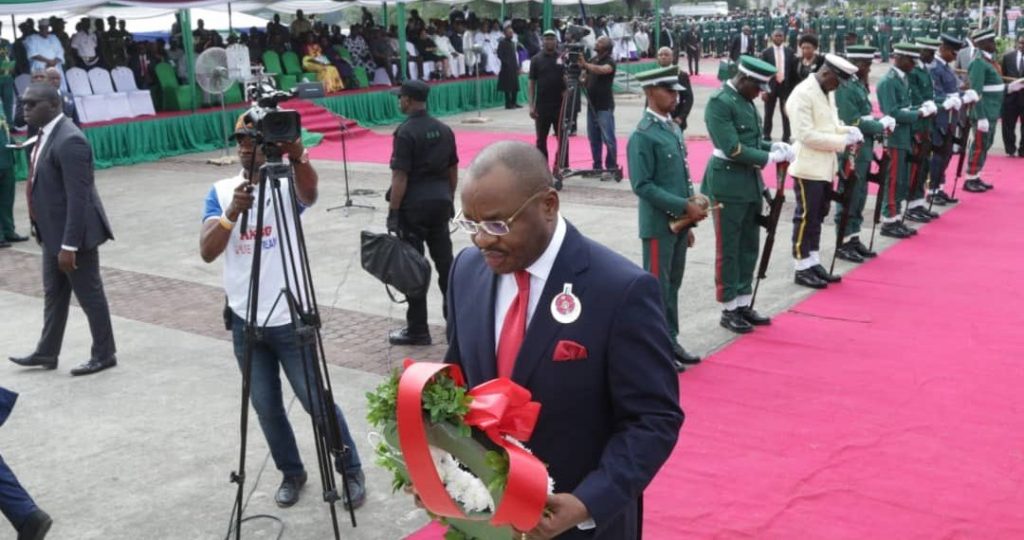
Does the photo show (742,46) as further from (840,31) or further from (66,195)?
(66,195)

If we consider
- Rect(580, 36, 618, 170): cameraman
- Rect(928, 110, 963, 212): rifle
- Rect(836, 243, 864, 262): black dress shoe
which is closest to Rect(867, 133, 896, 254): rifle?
Rect(836, 243, 864, 262): black dress shoe

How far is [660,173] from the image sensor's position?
22.4 ft

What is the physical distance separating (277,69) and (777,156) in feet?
53.8

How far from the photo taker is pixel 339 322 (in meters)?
8.30

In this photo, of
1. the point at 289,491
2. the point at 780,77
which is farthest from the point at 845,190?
the point at 780,77

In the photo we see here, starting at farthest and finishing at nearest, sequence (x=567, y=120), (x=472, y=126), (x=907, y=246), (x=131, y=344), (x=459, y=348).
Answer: (x=472, y=126) → (x=567, y=120) → (x=907, y=246) → (x=131, y=344) → (x=459, y=348)

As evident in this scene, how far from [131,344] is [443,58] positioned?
18758 millimetres

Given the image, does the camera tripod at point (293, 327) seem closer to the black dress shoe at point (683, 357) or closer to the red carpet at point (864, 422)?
the red carpet at point (864, 422)

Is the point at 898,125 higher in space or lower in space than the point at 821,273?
higher

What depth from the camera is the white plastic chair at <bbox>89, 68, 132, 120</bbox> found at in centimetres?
1797

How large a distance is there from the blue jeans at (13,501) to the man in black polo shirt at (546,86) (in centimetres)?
1044

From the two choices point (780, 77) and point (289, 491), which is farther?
point (780, 77)

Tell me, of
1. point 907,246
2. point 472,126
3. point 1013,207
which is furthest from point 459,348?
point 472,126

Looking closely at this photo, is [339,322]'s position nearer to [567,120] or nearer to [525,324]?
[525,324]
